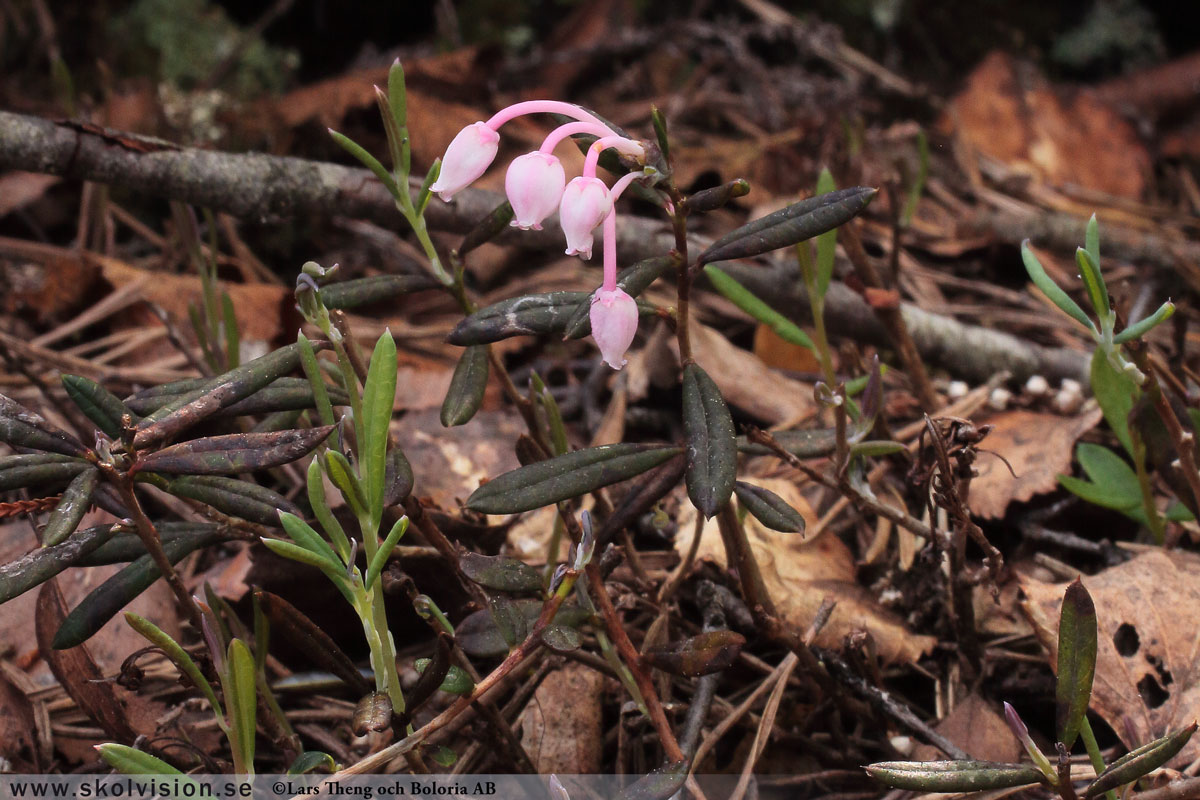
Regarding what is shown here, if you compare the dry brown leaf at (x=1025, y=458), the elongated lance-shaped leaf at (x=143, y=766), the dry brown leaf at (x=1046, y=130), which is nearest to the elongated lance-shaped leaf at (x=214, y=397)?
the elongated lance-shaped leaf at (x=143, y=766)

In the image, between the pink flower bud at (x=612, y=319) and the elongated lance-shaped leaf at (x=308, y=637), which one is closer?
the pink flower bud at (x=612, y=319)

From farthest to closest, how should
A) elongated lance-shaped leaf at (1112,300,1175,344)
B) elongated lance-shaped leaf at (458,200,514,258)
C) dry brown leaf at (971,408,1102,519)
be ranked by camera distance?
dry brown leaf at (971,408,1102,519), elongated lance-shaped leaf at (458,200,514,258), elongated lance-shaped leaf at (1112,300,1175,344)

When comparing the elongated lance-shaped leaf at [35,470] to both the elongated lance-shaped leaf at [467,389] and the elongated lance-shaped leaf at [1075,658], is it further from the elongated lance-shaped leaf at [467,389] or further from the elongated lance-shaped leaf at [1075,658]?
the elongated lance-shaped leaf at [1075,658]

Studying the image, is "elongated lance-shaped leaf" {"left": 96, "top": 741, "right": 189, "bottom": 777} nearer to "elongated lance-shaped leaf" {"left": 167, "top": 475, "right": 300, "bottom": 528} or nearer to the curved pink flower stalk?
"elongated lance-shaped leaf" {"left": 167, "top": 475, "right": 300, "bottom": 528}

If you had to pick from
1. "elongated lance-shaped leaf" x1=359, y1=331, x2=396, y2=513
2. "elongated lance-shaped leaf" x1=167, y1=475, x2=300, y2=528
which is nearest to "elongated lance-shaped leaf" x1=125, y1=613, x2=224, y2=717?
"elongated lance-shaped leaf" x1=167, y1=475, x2=300, y2=528

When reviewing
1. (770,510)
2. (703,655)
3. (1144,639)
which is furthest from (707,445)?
(1144,639)


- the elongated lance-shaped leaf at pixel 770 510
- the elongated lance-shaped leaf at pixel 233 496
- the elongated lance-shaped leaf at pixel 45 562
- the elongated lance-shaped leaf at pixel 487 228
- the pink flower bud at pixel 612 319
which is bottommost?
the elongated lance-shaped leaf at pixel 770 510
